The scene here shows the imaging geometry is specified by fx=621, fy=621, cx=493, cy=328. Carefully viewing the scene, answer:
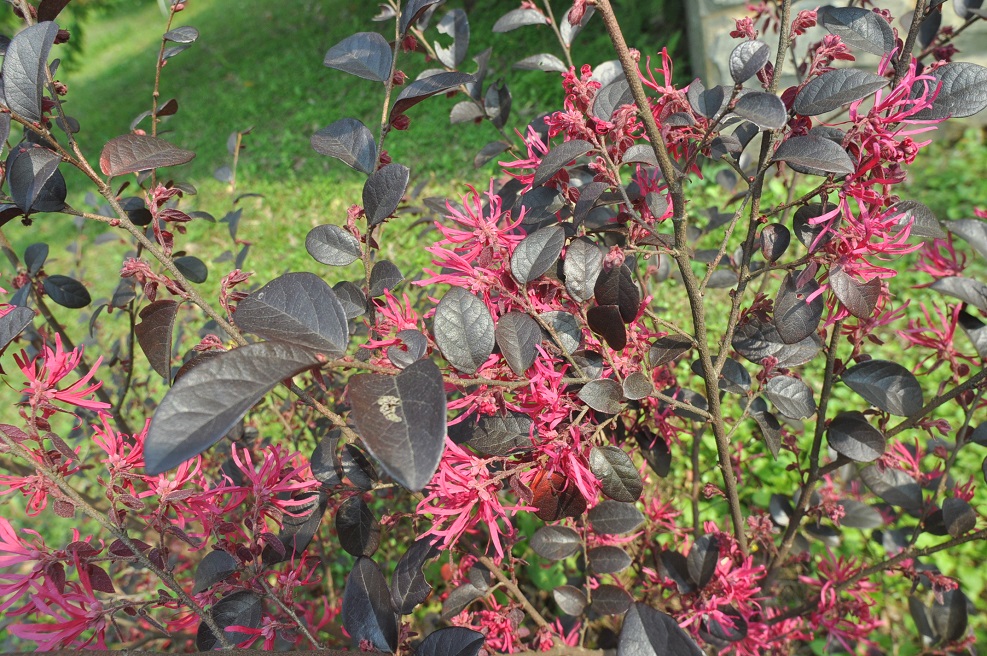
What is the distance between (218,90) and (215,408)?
22.9 feet

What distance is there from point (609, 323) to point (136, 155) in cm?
60

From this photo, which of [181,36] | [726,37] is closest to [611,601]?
[181,36]

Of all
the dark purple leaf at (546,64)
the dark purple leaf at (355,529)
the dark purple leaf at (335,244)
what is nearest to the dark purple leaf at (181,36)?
the dark purple leaf at (335,244)

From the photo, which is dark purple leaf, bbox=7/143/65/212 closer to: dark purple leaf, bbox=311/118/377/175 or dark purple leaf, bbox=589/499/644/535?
dark purple leaf, bbox=311/118/377/175

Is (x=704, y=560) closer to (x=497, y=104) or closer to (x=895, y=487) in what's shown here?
(x=895, y=487)

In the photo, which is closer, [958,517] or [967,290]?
[967,290]

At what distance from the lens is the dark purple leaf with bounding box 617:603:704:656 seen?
0.55 m

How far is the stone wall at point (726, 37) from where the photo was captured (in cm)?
289

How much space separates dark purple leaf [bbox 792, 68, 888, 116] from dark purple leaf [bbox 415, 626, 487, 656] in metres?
0.64

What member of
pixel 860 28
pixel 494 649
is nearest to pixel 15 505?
pixel 494 649

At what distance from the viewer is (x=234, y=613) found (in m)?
0.73

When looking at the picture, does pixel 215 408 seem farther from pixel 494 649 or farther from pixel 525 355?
pixel 494 649

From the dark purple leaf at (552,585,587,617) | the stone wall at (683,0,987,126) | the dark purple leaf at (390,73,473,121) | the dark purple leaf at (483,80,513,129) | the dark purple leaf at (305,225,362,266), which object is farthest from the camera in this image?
the stone wall at (683,0,987,126)

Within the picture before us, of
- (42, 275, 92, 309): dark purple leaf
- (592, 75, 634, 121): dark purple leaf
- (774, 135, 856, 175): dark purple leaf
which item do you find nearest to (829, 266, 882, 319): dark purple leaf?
(774, 135, 856, 175): dark purple leaf
